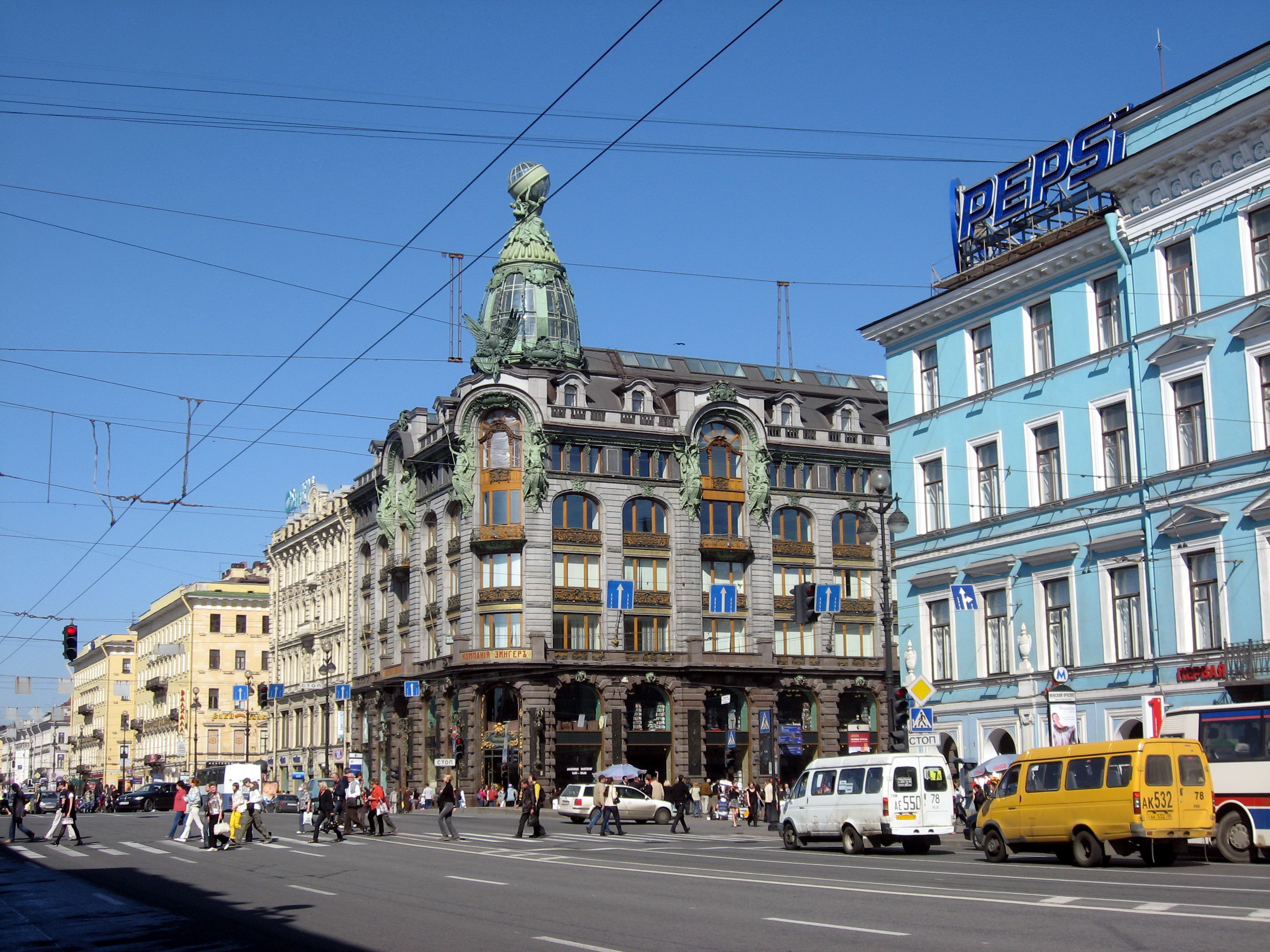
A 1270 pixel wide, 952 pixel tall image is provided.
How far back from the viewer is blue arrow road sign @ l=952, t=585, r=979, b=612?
130 ft

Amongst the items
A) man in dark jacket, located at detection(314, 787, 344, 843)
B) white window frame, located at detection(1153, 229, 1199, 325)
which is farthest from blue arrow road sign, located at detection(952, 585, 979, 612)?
man in dark jacket, located at detection(314, 787, 344, 843)

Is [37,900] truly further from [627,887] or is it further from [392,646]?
[392,646]

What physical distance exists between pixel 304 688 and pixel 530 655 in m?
35.4

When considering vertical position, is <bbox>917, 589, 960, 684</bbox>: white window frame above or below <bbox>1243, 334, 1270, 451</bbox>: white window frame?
below

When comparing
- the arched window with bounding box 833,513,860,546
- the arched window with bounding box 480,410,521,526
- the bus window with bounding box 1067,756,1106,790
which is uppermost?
the arched window with bounding box 480,410,521,526

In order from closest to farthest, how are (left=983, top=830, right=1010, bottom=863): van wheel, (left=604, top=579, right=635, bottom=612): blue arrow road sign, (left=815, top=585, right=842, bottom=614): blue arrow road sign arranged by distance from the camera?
(left=983, top=830, right=1010, bottom=863): van wheel, (left=604, top=579, right=635, bottom=612): blue arrow road sign, (left=815, top=585, right=842, bottom=614): blue arrow road sign

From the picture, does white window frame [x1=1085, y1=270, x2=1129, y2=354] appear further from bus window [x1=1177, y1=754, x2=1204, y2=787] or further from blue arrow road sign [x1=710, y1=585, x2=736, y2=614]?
blue arrow road sign [x1=710, y1=585, x2=736, y2=614]

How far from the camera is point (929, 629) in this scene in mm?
42344

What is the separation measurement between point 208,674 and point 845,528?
2490 inches

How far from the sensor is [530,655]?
68438 millimetres

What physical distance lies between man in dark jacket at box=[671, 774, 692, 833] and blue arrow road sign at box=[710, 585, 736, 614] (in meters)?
25.7

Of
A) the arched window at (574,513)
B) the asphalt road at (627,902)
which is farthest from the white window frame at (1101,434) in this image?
the arched window at (574,513)

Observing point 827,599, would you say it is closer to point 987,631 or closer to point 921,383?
point 921,383

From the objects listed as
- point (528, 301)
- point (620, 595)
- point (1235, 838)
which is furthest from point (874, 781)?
point (528, 301)
